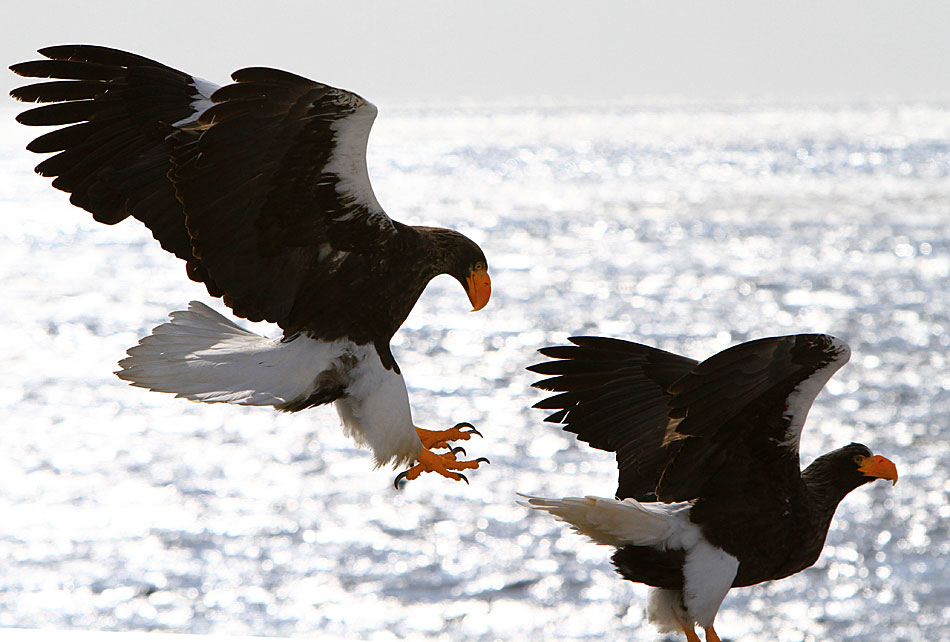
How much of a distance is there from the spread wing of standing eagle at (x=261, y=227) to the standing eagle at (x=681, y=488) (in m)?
0.32

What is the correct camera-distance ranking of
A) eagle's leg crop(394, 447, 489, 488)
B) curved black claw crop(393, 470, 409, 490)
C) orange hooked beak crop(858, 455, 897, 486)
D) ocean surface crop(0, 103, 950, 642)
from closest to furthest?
curved black claw crop(393, 470, 409, 490)
eagle's leg crop(394, 447, 489, 488)
orange hooked beak crop(858, 455, 897, 486)
ocean surface crop(0, 103, 950, 642)

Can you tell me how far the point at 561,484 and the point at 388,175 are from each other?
219 ft

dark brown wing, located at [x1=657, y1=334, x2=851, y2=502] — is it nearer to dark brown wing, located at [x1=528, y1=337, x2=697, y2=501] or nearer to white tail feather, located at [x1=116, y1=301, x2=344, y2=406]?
dark brown wing, located at [x1=528, y1=337, x2=697, y2=501]

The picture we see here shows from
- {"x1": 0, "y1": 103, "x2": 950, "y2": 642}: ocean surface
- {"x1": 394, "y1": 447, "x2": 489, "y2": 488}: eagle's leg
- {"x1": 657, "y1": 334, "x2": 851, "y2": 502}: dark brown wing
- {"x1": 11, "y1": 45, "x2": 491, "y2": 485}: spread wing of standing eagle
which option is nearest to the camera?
{"x1": 657, "y1": 334, "x2": 851, "y2": 502}: dark brown wing

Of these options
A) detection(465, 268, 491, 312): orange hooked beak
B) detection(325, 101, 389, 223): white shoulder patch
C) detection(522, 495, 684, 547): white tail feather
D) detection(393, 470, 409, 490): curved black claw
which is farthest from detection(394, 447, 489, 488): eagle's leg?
detection(325, 101, 389, 223): white shoulder patch

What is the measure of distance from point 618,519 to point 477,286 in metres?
0.65

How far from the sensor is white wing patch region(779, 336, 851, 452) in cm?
245

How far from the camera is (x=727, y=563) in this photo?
9.23ft

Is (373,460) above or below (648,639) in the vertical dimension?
above

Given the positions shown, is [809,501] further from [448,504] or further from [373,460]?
[448,504]

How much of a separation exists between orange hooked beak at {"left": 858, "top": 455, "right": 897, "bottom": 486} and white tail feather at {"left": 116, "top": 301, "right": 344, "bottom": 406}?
1.41 metres

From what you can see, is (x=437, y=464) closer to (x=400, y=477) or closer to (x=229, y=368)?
(x=400, y=477)

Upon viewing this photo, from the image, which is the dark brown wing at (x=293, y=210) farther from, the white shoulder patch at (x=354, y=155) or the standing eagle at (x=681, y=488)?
the standing eagle at (x=681, y=488)

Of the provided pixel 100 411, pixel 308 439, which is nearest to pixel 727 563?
pixel 308 439
